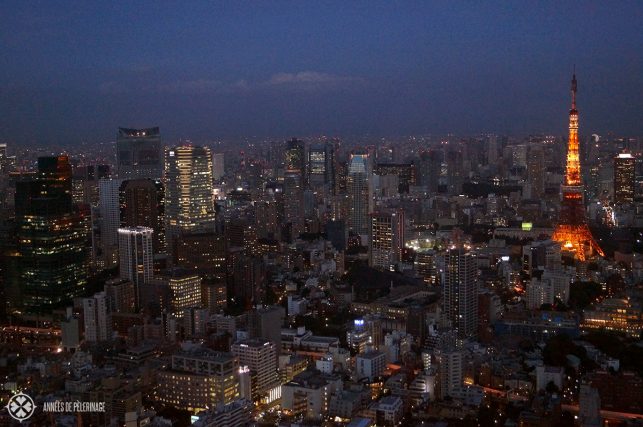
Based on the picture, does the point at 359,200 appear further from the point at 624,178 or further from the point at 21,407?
the point at 21,407

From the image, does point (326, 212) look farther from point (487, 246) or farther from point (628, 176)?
point (628, 176)

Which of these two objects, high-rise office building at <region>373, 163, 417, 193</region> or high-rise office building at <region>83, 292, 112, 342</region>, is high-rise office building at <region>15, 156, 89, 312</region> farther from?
high-rise office building at <region>373, 163, 417, 193</region>

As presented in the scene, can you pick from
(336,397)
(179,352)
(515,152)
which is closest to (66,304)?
(179,352)

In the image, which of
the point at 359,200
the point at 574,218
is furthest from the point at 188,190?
the point at 574,218

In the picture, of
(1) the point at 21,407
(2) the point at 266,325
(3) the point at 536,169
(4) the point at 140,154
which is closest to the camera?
(1) the point at 21,407

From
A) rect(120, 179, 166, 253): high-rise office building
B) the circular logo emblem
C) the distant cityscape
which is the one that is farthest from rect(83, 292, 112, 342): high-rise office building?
rect(120, 179, 166, 253): high-rise office building

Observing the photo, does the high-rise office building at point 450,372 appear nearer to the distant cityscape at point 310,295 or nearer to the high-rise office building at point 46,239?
the distant cityscape at point 310,295

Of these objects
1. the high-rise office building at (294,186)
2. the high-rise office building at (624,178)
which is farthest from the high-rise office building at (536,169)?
the high-rise office building at (294,186)

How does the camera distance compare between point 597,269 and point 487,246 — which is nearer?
point 597,269
